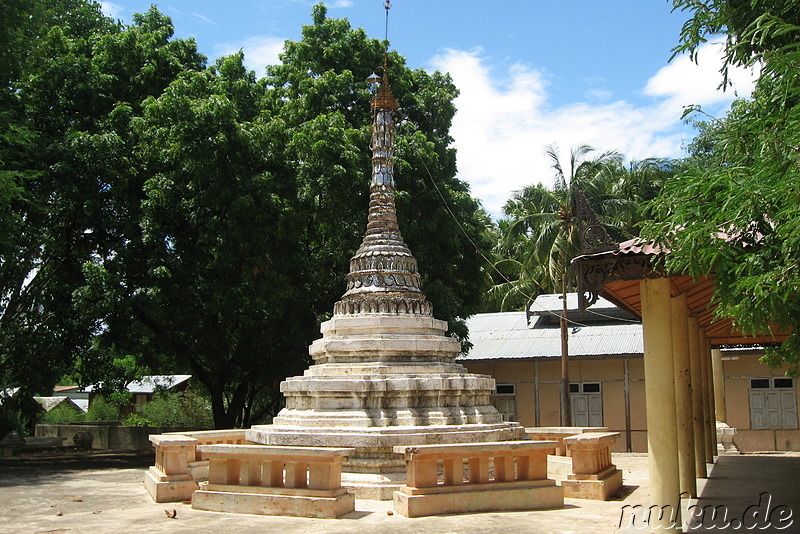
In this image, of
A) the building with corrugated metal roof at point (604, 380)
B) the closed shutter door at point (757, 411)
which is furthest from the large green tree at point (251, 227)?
the closed shutter door at point (757, 411)

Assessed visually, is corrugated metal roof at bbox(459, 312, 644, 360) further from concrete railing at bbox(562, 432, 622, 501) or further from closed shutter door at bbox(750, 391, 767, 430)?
concrete railing at bbox(562, 432, 622, 501)

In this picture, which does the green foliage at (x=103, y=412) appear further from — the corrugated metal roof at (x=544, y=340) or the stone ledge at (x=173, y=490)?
the stone ledge at (x=173, y=490)

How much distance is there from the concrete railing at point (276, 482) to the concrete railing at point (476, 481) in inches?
33.2

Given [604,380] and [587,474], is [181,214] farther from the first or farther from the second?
[604,380]

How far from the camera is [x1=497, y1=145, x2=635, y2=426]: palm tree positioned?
78.0ft

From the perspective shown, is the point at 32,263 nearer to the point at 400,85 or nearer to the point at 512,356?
the point at 400,85

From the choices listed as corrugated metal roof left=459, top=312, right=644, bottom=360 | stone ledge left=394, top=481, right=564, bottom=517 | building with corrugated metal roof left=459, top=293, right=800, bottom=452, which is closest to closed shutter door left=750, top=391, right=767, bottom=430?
building with corrugated metal roof left=459, top=293, right=800, bottom=452

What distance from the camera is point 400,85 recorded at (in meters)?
22.8

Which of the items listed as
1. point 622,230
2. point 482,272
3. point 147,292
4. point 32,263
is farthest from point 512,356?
point 32,263

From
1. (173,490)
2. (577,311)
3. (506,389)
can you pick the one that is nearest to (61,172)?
(173,490)

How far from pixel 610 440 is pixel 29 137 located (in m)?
14.9

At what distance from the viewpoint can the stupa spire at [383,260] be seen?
1369 cm
